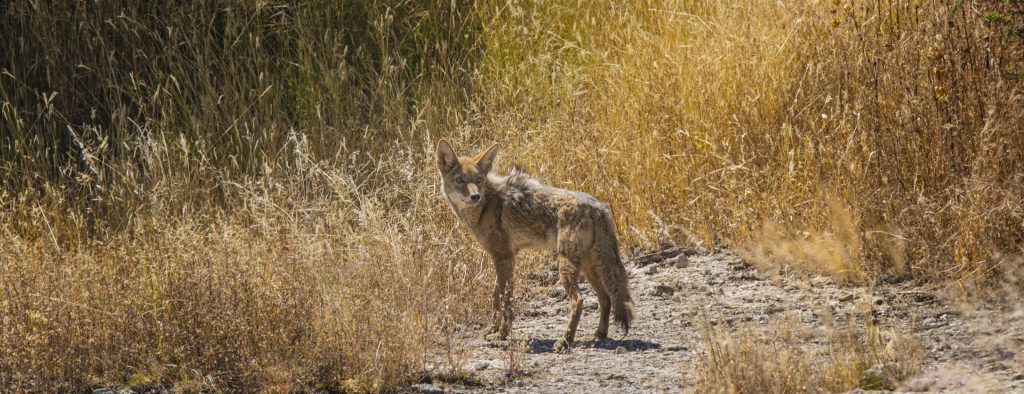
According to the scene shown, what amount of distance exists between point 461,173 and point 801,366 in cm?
287

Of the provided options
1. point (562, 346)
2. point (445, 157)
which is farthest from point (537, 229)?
point (445, 157)

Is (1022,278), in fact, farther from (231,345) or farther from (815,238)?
(231,345)

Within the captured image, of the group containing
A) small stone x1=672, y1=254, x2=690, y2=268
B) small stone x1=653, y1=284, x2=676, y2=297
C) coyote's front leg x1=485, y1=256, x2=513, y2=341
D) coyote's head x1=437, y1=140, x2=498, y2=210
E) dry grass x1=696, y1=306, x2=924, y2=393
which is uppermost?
dry grass x1=696, y1=306, x2=924, y2=393

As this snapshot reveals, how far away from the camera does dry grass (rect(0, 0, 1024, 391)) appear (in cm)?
519

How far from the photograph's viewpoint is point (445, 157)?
6.90 meters

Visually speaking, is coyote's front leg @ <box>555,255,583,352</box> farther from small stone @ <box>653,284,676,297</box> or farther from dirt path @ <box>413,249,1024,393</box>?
small stone @ <box>653,284,676,297</box>

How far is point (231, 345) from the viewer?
5.05 m

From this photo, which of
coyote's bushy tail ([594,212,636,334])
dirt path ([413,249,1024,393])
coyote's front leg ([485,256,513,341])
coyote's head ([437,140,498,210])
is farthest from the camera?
coyote's head ([437,140,498,210])

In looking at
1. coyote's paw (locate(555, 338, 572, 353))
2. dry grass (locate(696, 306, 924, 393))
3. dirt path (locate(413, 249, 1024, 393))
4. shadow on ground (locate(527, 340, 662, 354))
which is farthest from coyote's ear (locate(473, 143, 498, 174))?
dry grass (locate(696, 306, 924, 393))

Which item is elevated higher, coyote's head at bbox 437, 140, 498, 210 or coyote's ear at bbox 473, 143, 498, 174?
coyote's ear at bbox 473, 143, 498, 174

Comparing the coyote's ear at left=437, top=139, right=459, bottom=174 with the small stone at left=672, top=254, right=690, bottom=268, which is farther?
the small stone at left=672, top=254, right=690, bottom=268

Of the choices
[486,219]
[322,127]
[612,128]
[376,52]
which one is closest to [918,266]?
[486,219]

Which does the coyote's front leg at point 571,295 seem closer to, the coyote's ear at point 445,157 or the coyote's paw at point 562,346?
the coyote's paw at point 562,346

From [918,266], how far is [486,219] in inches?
98.9
